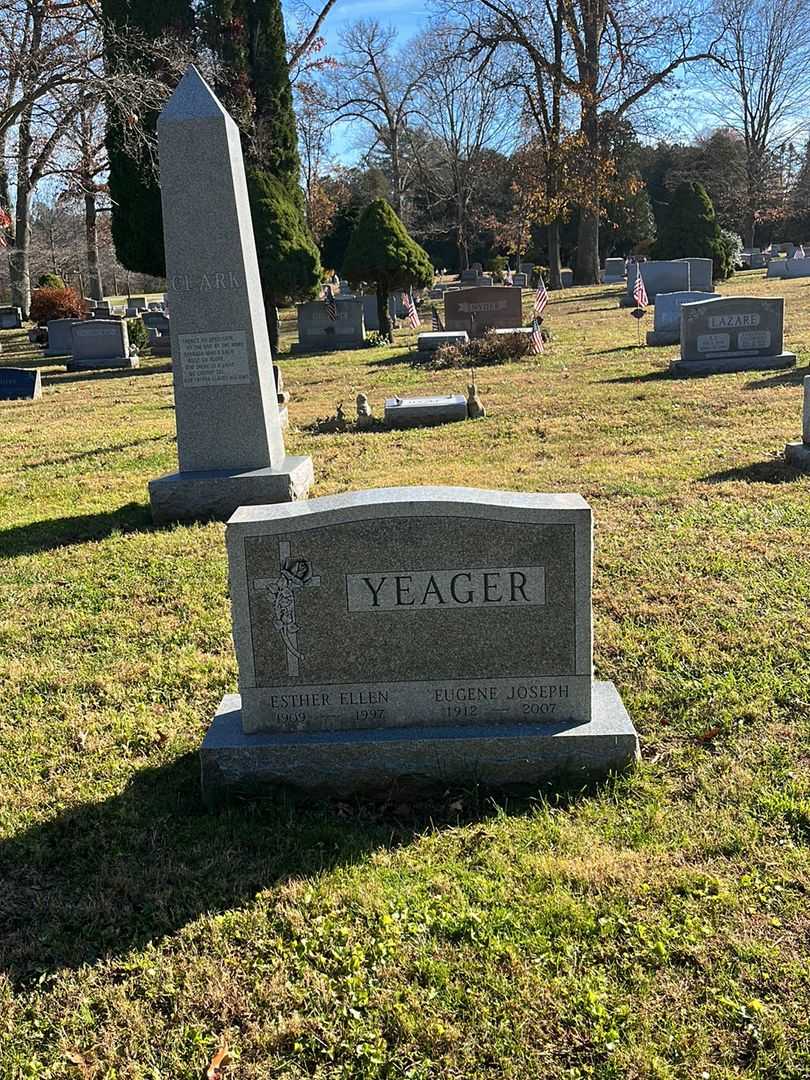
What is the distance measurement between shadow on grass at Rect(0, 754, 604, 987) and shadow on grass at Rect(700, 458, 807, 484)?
507cm

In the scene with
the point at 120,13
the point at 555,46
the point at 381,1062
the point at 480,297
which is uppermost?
the point at 555,46

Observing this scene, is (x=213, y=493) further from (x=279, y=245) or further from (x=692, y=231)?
(x=692, y=231)

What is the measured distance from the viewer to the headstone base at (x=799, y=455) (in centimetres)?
797

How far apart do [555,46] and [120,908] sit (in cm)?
3816

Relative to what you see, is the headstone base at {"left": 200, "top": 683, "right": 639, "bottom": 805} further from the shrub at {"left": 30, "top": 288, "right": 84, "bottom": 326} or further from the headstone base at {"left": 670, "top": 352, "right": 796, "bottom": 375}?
the shrub at {"left": 30, "top": 288, "right": 84, "bottom": 326}

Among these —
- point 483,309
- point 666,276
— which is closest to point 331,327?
point 483,309

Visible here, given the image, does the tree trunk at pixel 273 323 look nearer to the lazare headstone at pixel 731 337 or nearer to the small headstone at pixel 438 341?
the small headstone at pixel 438 341

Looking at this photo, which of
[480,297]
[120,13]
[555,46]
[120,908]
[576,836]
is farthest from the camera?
[555,46]

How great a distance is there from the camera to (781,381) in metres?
12.6

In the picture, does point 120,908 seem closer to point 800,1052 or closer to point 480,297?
point 800,1052

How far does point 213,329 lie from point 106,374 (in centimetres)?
1530

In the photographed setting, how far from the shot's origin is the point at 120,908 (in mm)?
3088

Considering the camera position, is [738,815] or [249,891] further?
[738,815]

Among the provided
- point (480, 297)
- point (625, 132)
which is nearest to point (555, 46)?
point (625, 132)
